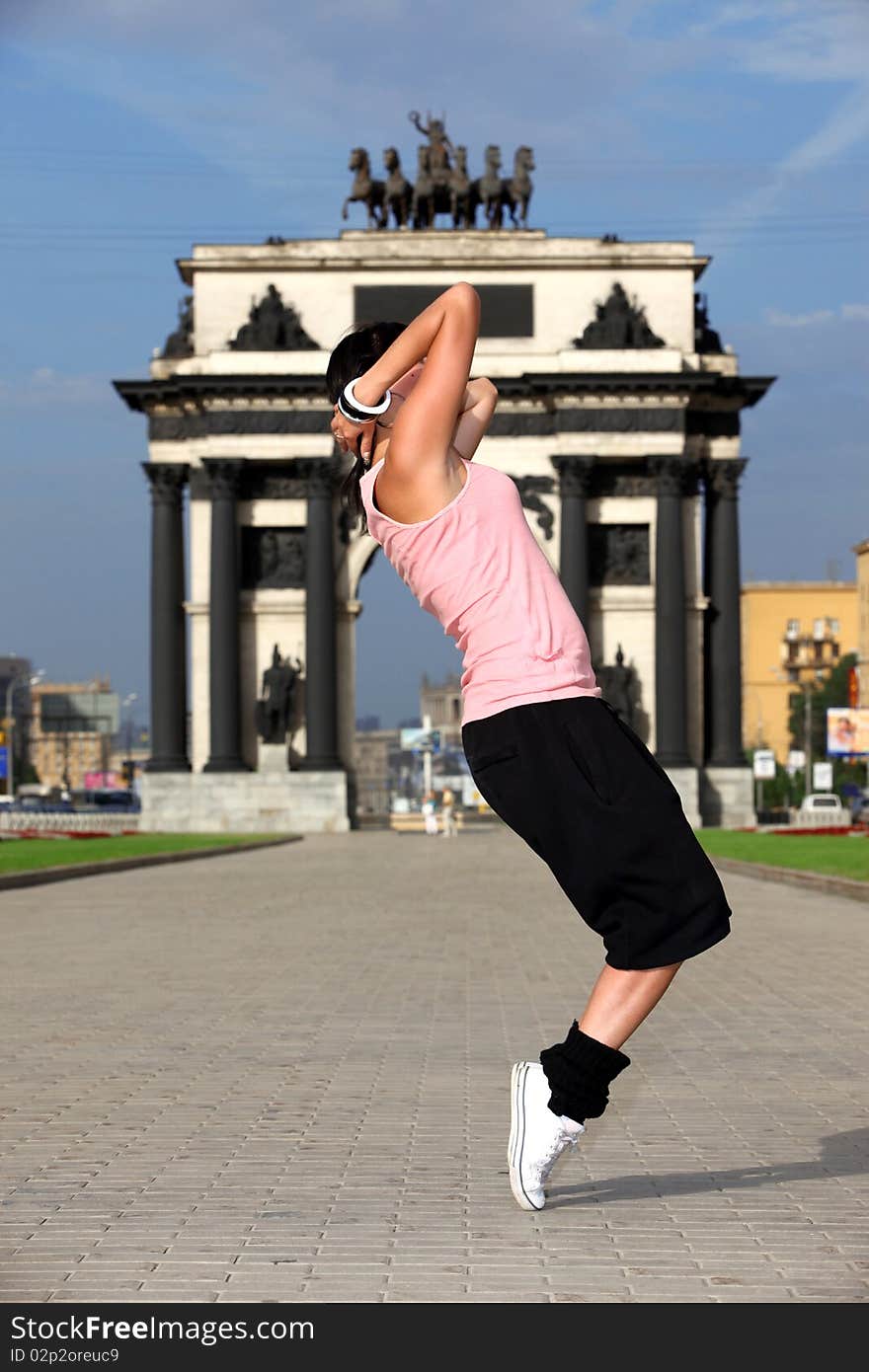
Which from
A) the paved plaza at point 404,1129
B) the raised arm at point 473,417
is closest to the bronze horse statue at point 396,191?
the paved plaza at point 404,1129

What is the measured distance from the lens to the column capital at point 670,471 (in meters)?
62.1

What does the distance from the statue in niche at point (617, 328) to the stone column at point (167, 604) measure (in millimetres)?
12654

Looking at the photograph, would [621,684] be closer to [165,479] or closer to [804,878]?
[165,479]

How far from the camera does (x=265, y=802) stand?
62.6 metres

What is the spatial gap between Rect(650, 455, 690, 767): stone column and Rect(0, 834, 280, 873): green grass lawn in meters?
12.0

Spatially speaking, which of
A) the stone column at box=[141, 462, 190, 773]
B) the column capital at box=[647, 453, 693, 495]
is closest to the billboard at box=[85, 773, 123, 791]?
the stone column at box=[141, 462, 190, 773]

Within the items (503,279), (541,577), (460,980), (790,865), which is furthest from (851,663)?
(541,577)

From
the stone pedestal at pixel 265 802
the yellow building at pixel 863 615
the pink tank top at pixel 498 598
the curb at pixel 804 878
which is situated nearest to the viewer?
the pink tank top at pixel 498 598

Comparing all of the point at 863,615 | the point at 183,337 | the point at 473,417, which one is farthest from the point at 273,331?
the point at 863,615

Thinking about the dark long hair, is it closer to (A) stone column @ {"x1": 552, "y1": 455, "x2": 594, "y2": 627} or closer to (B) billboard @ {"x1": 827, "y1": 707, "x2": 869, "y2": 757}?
(A) stone column @ {"x1": 552, "y1": 455, "x2": 594, "y2": 627}

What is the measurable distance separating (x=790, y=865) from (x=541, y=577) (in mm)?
26640

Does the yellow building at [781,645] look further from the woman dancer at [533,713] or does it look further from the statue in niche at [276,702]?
the woman dancer at [533,713]

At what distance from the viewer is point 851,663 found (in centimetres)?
14488
